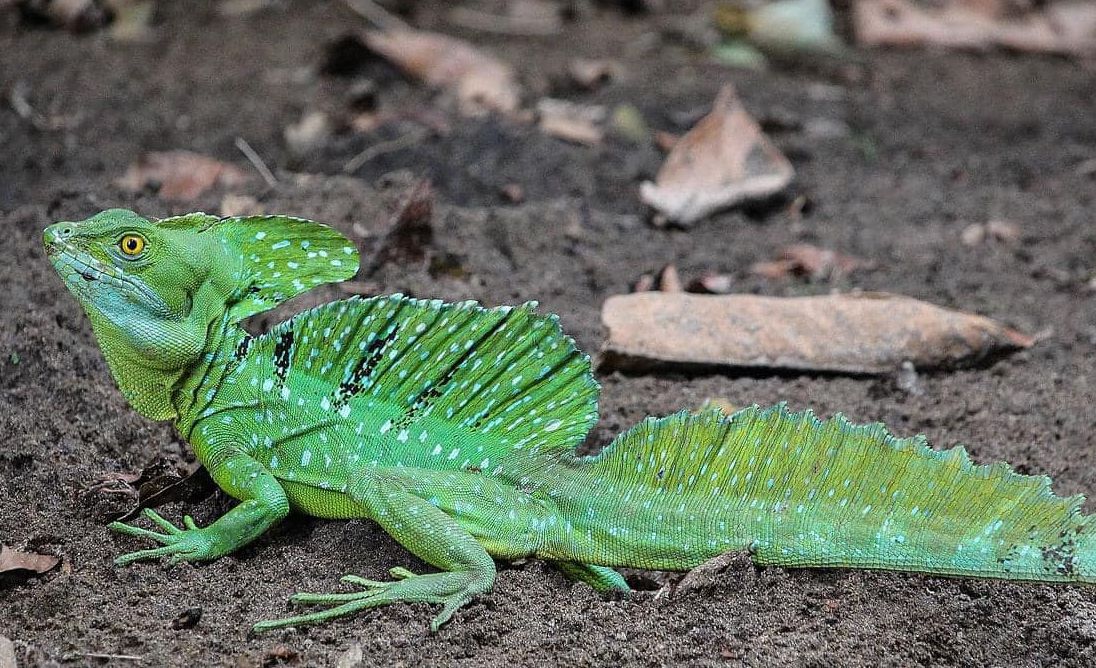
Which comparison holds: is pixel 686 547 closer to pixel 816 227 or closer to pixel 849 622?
pixel 849 622

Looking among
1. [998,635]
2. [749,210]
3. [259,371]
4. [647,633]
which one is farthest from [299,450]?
[749,210]

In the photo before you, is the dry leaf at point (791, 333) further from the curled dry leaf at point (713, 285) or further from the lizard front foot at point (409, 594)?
the lizard front foot at point (409, 594)

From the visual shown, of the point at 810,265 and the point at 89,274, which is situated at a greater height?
the point at 89,274

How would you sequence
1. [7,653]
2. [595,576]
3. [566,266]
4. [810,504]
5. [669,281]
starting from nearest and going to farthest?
[7,653] < [810,504] < [595,576] < [669,281] < [566,266]

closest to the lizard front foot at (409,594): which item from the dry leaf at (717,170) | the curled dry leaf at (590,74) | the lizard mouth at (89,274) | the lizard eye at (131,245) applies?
the lizard mouth at (89,274)

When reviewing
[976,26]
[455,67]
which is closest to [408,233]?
[455,67]

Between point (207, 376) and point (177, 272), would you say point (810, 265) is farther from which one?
point (177, 272)
